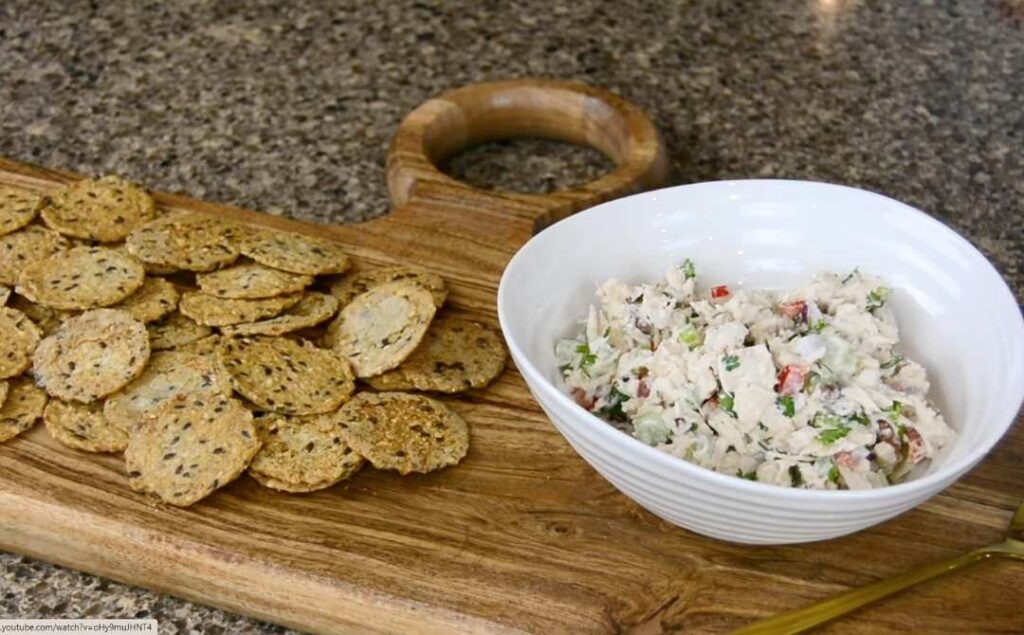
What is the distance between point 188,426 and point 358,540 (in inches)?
9.9

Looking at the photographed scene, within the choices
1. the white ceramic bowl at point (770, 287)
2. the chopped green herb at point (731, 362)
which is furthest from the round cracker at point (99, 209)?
the chopped green herb at point (731, 362)

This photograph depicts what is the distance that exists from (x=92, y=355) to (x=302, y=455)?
0.31 meters

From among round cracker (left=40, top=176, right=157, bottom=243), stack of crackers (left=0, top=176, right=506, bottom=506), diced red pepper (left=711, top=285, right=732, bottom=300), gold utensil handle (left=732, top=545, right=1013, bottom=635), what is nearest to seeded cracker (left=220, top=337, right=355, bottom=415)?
stack of crackers (left=0, top=176, right=506, bottom=506)

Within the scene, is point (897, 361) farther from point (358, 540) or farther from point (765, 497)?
point (358, 540)

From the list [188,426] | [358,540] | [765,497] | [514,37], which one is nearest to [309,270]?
[188,426]

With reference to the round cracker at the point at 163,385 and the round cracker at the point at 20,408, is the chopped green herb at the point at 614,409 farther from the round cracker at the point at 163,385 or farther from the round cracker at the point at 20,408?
the round cracker at the point at 20,408

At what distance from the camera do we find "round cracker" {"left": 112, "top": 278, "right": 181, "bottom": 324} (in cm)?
152

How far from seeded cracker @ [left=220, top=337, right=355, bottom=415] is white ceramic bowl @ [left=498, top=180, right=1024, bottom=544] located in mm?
259

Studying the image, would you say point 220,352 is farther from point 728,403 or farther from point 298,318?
point 728,403

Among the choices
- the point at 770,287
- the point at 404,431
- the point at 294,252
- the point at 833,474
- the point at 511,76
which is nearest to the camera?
the point at 833,474

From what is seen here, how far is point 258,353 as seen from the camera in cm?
146

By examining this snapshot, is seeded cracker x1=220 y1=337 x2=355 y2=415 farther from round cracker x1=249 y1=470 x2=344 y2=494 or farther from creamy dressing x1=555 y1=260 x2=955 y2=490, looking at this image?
creamy dressing x1=555 y1=260 x2=955 y2=490

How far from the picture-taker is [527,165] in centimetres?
206

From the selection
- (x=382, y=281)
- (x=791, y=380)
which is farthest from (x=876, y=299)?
(x=382, y=281)
